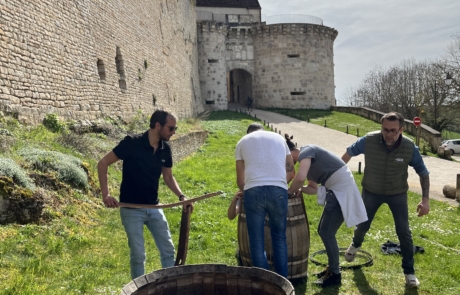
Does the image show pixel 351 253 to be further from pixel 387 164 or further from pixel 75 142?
pixel 75 142

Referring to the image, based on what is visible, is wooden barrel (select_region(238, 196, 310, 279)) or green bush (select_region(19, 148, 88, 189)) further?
green bush (select_region(19, 148, 88, 189))

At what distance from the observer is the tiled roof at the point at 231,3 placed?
1459 inches

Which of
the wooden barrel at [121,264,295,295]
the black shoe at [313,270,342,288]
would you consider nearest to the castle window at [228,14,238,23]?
the black shoe at [313,270,342,288]

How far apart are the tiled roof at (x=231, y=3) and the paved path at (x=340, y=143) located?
943 cm

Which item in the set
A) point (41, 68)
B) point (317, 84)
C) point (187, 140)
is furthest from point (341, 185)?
A: point (317, 84)

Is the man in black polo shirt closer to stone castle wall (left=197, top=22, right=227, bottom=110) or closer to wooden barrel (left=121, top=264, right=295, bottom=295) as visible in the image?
wooden barrel (left=121, top=264, right=295, bottom=295)

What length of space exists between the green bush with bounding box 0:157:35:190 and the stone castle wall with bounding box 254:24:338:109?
30.7 m

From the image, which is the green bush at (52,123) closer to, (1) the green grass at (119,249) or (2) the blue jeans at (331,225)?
(1) the green grass at (119,249)

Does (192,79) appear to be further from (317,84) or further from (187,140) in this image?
(187,140)

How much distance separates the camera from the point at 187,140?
14500 millimetres

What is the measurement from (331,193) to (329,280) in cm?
94

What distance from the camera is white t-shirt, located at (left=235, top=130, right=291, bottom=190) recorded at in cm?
382

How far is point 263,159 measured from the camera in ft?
12.6

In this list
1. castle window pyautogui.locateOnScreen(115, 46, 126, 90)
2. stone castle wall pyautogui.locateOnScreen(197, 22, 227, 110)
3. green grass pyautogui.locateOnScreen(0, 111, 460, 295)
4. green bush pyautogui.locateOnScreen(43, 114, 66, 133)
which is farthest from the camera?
stone castle wall pyautogui.locateOnScreen(197, 22, 227, 110)
